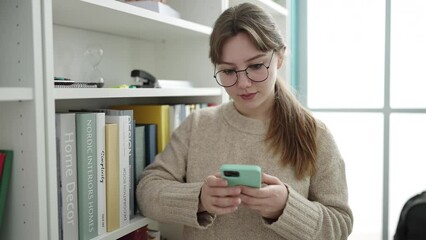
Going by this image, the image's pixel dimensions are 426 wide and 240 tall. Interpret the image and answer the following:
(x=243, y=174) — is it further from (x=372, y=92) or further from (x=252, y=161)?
(x=372, y=92)

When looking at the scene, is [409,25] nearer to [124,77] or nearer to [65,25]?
[124,77]

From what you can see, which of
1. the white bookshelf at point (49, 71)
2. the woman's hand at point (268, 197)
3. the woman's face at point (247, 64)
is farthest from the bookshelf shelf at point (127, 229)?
the woman's face at point (247, 64)

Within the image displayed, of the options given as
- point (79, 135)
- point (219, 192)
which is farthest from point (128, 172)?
point (219, 192)

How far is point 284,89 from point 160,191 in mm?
509

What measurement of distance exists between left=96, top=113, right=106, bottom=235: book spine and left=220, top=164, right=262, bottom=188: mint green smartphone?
0.36 metres

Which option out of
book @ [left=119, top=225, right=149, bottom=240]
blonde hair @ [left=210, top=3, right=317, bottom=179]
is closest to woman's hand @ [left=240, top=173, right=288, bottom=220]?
blonde hair @ [left=210, top=3, right=317, bottom=179]

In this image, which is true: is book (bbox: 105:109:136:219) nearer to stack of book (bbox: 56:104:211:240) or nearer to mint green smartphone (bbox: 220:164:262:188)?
stack of book (bbox: 56:104:211:240)

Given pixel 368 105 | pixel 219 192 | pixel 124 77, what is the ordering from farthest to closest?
pixel 368 105 < pixel 124 77 < pixel 219 192

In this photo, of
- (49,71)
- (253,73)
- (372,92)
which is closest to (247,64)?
(253,73)

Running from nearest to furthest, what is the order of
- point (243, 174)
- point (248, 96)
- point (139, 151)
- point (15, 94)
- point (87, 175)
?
point (15, 94)
point (243, 174)
point (87, 175)
point (248, 96)
point (139, 151)

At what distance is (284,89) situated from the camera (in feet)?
4.20

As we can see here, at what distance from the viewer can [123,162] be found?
1.17m

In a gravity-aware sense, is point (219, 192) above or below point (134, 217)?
above

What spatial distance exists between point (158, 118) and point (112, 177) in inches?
12.5
